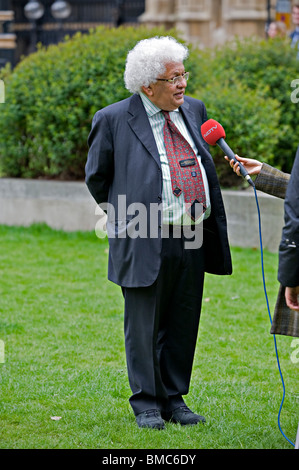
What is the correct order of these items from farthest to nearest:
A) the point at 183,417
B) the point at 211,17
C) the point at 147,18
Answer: the point at 147,18, the point at 211,17, the point at 183,417

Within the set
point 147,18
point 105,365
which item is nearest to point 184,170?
point 105,365

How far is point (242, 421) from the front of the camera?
5016 millimetres

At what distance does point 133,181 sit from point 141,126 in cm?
32

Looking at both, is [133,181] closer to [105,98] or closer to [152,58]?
[152,58]

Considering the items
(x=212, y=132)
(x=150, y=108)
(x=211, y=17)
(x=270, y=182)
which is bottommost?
(x=211, y=17)

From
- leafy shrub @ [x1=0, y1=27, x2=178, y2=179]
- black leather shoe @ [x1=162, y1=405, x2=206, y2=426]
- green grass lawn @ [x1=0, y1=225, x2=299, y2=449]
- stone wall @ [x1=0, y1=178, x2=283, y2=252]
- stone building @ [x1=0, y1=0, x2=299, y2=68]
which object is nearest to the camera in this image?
green grass lawn @ [x1=0, y1=225, x2=299, y2=449]

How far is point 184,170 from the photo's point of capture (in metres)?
4.73

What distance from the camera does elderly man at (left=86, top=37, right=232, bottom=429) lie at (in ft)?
15.3

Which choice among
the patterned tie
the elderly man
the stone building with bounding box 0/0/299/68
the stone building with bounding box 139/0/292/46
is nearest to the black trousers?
the elderly man

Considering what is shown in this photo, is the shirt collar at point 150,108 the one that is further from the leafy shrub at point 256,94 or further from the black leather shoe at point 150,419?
the leafy shrub at point 256,94

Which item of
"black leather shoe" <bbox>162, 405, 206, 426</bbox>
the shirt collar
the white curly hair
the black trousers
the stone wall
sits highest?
the white curly hair

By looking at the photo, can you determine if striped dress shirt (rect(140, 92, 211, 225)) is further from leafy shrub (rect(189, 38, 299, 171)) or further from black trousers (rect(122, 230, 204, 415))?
leafy shrub (rect(189, 38, 299, 171))

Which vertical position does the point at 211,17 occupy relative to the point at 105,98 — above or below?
above

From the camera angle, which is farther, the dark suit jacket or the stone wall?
the stone wall
